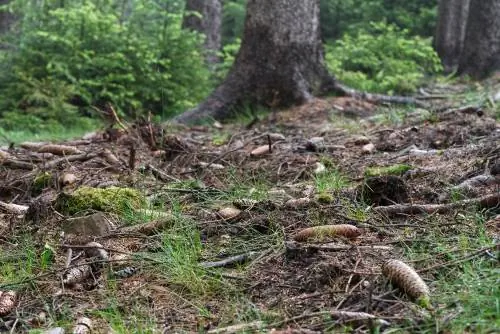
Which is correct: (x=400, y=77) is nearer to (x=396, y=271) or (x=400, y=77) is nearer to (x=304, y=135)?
(x=304, y=135)

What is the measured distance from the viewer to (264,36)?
7035mm

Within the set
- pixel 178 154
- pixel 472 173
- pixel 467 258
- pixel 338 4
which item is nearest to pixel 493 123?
pixel 472 173

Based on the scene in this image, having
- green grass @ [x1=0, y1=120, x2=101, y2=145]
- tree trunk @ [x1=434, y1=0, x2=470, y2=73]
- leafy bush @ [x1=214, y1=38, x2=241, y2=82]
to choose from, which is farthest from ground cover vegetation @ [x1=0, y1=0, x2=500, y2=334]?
tree trunk @ [x1=434, y1=0, x2=470, y2=73]

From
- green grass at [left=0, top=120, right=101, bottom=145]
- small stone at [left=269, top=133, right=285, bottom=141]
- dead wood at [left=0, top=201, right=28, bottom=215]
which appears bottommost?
green grass at [left=0, top=120, right=101, bottom=145]

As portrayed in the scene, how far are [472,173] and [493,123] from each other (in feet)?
4.84

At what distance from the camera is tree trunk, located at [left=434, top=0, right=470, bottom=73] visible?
13.5 m

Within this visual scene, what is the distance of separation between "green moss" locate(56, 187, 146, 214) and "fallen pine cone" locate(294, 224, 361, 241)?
3.36 ft

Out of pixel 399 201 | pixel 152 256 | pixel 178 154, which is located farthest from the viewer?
pixel 178 154

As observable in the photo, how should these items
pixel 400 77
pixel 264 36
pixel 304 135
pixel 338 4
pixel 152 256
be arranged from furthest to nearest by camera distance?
pixel 338 4 → pixel 400 77 → pixel 264 36 → pixel 304 135 → pixel 152 256

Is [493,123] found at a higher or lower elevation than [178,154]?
higher

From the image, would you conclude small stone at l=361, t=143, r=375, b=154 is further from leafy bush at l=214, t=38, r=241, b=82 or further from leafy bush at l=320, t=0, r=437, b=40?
leafy bush at l=320, t=0, r=437, b=40

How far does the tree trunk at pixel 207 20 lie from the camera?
39.0 ft

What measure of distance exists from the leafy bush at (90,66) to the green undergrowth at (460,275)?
5.50 metres

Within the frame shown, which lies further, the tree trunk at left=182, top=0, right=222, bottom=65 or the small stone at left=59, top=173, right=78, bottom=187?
the tree trunk at left=182, top=0, right=222, bottom=65
